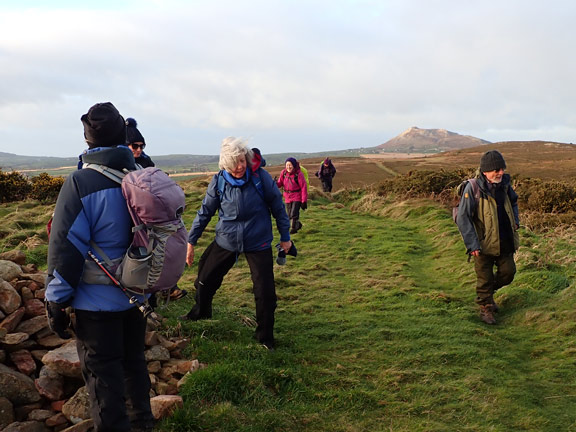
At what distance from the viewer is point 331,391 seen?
4625mm

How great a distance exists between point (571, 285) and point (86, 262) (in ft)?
24.2

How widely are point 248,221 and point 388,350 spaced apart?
2.40m

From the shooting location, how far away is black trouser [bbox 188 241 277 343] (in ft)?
18.3

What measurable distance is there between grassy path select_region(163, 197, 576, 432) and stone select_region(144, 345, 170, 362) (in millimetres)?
364

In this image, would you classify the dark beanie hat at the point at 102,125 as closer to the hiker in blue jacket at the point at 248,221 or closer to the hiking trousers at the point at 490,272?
the hiker in blue jacket at the point at 248,221

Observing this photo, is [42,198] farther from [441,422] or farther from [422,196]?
[441,422]

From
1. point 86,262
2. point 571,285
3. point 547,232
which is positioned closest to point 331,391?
point 86,262

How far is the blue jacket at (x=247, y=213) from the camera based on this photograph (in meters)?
5.50

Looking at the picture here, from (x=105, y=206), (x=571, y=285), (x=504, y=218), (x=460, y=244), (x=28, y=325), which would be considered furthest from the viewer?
(x=460, y=244)

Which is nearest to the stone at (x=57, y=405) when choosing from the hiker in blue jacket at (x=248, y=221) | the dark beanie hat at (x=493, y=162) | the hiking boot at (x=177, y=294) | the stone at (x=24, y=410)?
the stone at (x=24, y=410)

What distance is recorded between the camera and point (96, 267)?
3.13 m

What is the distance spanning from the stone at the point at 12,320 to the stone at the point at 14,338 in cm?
12

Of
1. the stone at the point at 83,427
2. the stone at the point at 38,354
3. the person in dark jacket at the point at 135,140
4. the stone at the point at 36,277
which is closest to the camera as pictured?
the stone at the point at 83,427

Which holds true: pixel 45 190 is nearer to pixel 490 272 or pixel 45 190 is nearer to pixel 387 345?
pixel 387 345
